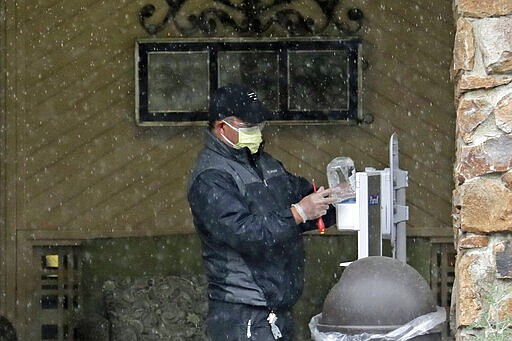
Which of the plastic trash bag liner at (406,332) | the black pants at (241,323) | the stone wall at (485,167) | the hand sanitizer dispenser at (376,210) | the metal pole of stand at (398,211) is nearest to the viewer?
the plastic trash bag liner at (406,332)

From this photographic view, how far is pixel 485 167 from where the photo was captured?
500cm

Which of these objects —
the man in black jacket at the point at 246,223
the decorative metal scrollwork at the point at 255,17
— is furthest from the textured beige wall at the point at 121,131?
the man in black jacket at the point at 246,223

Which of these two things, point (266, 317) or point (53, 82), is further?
point (53, 82)

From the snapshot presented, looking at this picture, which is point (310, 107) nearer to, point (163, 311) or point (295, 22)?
point (295, 22)

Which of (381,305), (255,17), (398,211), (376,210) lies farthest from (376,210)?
(255,17)

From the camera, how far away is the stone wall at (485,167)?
197 inches

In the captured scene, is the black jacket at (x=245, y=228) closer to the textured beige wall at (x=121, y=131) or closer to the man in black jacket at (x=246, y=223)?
the man in black jacket at (x=246, y=223)

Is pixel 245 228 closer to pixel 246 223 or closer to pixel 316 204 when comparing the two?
pixel 246 223

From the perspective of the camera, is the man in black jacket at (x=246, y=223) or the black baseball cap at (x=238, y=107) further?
the black baseball cap at (x=238, y=107)

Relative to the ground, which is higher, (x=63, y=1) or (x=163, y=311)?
(x=63, y=1)

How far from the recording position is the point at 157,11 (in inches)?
361

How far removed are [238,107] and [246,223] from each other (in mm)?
639

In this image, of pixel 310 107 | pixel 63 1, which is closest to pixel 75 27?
pixel 63 1

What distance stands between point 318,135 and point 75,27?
1.87 m
